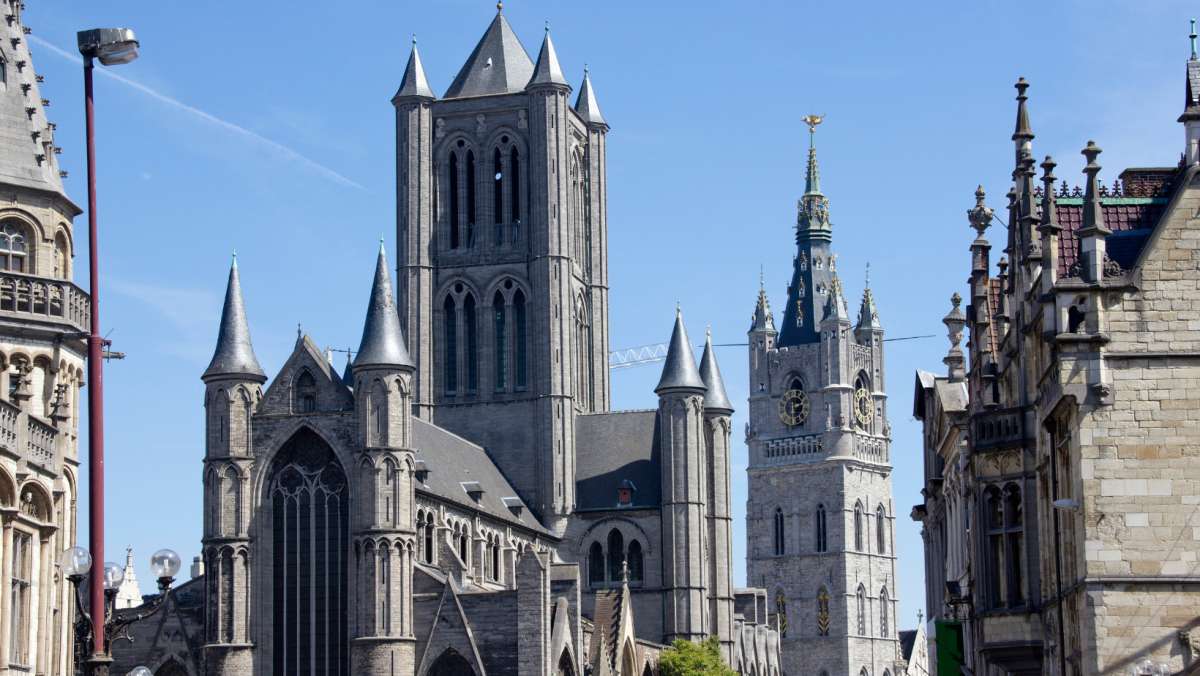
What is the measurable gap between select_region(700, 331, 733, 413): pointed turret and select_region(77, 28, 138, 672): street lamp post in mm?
66000

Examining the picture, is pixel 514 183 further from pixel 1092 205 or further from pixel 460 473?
pixel 1092 205

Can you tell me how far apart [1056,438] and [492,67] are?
65154 millimetres

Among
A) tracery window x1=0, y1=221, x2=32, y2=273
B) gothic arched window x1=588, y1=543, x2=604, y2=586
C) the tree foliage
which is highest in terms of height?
tracery window x1=0, y1=221, x2=32, y2=273

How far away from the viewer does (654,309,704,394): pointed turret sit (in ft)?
292

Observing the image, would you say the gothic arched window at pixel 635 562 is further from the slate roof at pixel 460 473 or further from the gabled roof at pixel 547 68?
the gabled roof at pixel 547 68

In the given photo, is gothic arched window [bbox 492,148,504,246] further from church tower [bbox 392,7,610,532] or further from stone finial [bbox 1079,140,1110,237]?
stone finial [bbox 1079,140,1110,237]

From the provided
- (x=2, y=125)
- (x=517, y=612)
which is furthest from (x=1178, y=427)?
(x=517, y=612)

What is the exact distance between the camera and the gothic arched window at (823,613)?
5768 inches

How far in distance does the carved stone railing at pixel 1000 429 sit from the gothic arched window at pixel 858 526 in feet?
366

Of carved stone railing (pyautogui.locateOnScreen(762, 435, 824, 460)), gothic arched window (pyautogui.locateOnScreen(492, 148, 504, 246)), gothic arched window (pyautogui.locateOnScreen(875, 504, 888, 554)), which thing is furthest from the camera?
gothic arched window (pyautogui.locateOnScreen(875, 504, 888, 554))

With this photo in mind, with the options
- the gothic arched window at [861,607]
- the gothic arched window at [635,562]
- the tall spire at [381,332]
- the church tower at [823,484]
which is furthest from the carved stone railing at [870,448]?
the tall spire at [381,332]

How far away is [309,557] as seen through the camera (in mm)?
74000

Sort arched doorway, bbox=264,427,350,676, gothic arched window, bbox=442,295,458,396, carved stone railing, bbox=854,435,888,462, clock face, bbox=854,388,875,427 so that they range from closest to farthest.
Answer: arched doorway, bbox=264,427,350,676 → gothic arched window, bbox=442,295,458,396 → carved stone railing, bbox=854,435,888,462 → clock face, bbox=854,388,875,427

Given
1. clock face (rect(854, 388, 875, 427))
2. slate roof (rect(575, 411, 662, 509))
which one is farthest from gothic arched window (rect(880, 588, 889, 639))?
slate roof (rect(575, 411, 662, 509))
